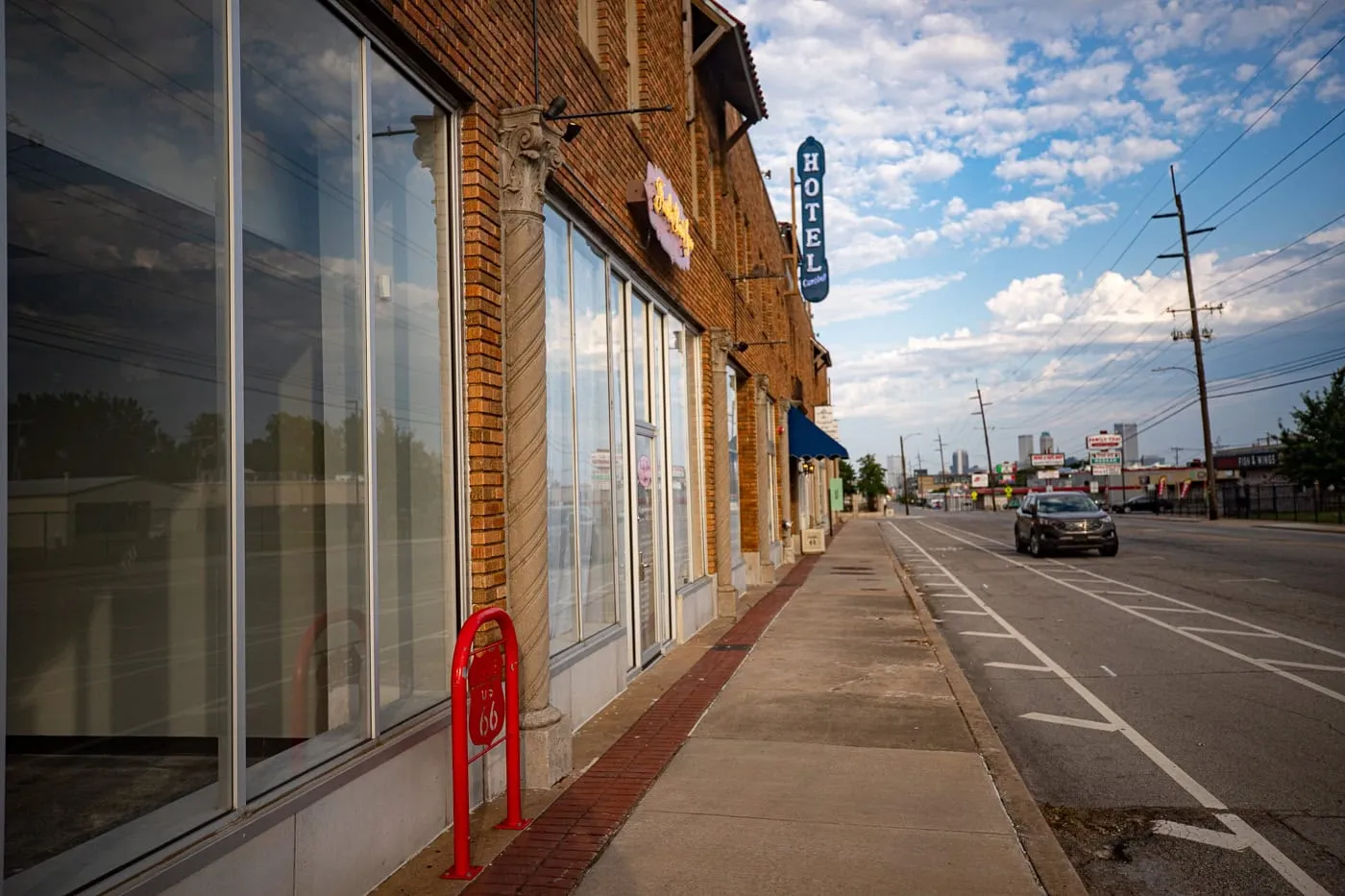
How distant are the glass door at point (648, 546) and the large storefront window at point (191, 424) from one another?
470 centimetres

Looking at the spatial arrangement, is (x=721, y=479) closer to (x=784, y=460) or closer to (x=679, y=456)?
(x=679, y=456)

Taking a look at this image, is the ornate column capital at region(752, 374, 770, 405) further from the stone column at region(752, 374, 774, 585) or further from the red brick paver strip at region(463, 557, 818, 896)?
the red brick paver strip at region(463, 557, 818, 896)

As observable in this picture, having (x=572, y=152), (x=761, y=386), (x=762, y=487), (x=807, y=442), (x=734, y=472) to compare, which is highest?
(x=572, y=152)

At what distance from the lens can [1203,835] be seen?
504cm

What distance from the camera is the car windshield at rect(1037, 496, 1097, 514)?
2489 cm

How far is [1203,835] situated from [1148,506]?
7254 cm

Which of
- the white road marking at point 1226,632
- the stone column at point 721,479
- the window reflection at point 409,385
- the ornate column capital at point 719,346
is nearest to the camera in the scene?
the window reflection at point 409,385

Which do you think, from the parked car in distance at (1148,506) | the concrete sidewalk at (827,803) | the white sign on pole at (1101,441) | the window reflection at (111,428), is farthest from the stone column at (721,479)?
the white sign on pole at (1101,441)

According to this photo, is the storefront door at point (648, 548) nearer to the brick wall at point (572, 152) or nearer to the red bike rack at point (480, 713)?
the brick wall at point (572, 152)

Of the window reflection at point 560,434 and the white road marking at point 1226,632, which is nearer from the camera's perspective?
the window reflection at point 560,434

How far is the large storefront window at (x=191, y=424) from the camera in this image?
302 cm

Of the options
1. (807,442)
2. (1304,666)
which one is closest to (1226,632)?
(1304,666)

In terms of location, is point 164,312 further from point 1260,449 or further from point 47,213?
point 1260,449

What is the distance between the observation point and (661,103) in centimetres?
1126
